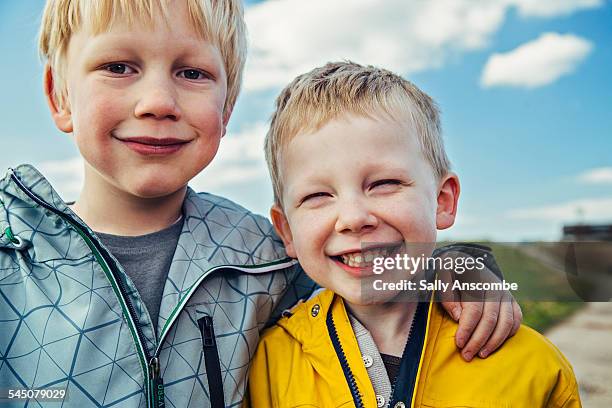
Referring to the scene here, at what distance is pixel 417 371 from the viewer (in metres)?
1.56

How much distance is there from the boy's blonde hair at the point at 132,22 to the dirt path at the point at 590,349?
10.0 ft

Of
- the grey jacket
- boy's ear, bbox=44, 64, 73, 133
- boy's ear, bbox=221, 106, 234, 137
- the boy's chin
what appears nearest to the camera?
the grey jacket

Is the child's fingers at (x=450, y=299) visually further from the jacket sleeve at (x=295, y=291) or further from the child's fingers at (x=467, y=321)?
the jacket sleeve at (x=295, y=291)

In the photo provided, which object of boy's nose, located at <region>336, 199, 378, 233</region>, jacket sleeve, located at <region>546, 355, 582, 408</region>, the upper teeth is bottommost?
jacket sleeve, located at <region>546, 355, 582, 408</region>

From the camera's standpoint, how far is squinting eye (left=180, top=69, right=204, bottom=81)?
1739mm

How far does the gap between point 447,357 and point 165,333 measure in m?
0.72

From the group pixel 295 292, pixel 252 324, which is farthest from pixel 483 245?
pixel 252 324

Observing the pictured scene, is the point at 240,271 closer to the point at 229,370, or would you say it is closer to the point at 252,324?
the point at 252,324

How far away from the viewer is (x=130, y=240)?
180cm

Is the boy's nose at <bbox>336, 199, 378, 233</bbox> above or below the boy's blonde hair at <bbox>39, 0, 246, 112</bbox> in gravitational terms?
below

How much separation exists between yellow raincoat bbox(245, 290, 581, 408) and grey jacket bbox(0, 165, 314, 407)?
0.33 feet

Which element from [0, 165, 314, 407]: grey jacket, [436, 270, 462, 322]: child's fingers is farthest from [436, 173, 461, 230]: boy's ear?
[0, 165, 314, 407]: grey jacket

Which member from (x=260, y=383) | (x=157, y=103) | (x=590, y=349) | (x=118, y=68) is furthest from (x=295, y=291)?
(x=590, y=349)

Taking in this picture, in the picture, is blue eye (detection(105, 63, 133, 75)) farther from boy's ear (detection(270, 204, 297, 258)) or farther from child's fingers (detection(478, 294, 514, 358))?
child's fingers (detection(478, 294, 514, 358))
